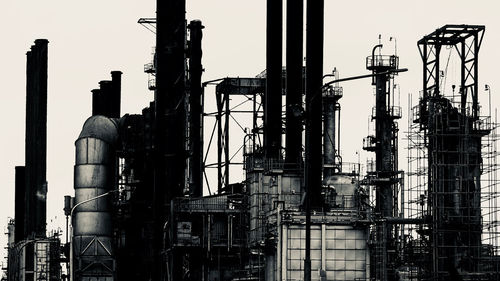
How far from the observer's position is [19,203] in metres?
130

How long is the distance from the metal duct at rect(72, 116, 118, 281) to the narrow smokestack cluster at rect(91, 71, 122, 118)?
867 inches

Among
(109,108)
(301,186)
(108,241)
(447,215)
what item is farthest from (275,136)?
(109,108)

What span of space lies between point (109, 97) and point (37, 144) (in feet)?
20.6

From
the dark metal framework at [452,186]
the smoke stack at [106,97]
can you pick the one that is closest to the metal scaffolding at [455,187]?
the dark metal framework at [452,186]

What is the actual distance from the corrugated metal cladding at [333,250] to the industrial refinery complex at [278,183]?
55mm

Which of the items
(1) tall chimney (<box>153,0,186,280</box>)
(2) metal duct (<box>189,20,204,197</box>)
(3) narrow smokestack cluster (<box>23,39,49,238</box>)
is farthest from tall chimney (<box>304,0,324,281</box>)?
(3) narrow smokestack cluster (<box>23,39,49,238</box>)

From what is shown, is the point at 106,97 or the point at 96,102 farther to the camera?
the point at 96,102

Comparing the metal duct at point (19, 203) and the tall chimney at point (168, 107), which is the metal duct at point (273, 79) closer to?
the tall chimney at point (168, 107)

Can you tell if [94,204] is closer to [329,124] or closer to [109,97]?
[329,124]

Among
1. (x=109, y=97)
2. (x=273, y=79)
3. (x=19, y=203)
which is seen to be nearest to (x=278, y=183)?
(x=273, y=79)

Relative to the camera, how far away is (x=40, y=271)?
108 meters

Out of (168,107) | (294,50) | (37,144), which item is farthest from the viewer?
(37,144)

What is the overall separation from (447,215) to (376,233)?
3502 mm

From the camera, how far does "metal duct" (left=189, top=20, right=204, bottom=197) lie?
91.4 m
